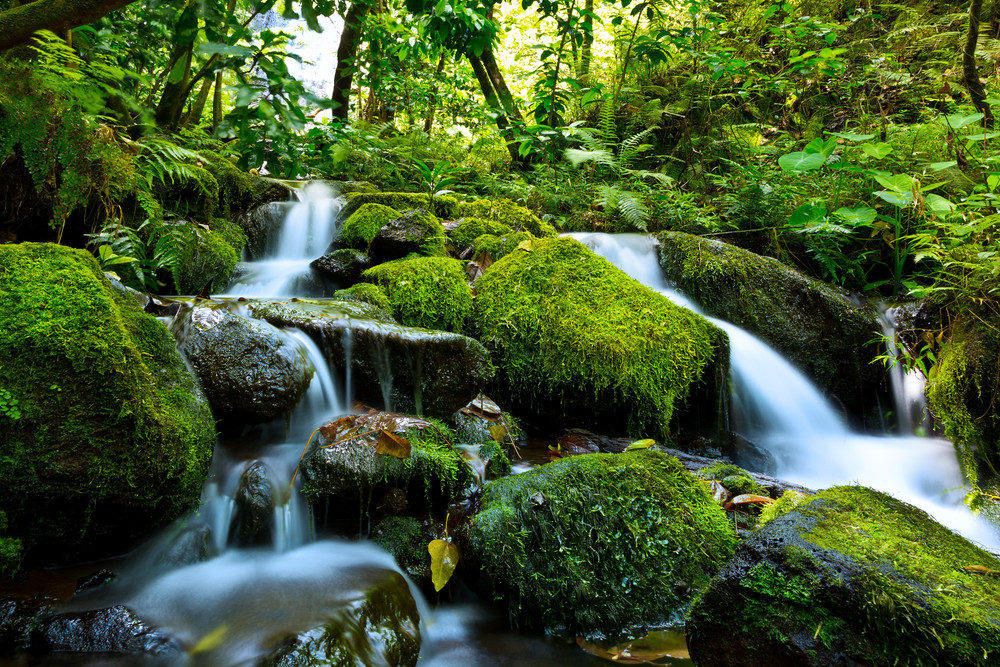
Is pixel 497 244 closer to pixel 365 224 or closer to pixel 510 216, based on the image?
pixel 510 216

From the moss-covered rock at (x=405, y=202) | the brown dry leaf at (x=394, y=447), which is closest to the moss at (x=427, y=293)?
the moss-covered rock at (x=405, y=202)

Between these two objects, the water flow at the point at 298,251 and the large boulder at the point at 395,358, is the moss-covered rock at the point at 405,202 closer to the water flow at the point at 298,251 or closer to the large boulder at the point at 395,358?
the water flow at the point at 298,251

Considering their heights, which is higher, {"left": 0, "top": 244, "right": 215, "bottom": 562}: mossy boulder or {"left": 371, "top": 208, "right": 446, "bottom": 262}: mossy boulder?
{"left": 371, "top": 208, "right": 446, "bottom": 262}: mossy boulder

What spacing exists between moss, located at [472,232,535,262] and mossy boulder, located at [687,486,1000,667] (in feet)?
12.4

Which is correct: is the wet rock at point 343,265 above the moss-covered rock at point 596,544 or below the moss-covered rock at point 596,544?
above

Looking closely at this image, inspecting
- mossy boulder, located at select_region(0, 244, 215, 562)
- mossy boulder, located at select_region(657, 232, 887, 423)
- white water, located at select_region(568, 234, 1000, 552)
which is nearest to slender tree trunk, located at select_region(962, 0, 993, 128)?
mossy boulder, located at select_region(657, 232, 887, 423)

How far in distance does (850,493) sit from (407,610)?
6.72 feet

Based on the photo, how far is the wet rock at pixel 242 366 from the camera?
2.96m

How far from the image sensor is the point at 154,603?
7.07 ft

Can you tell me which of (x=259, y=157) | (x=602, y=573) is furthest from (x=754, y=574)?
(x=259, y=157)

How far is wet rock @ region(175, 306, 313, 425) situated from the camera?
296 cm

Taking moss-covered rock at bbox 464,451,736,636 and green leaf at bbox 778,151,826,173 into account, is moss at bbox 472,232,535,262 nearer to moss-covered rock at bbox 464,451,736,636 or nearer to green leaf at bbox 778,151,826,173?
green leaf at bbox 778,151,826,173

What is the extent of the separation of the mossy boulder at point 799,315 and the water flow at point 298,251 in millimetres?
4196

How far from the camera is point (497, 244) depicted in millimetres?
5285
